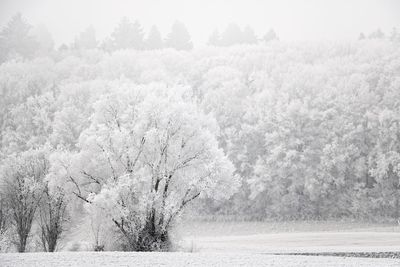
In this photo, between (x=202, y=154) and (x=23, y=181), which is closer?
(x=202, y=154)

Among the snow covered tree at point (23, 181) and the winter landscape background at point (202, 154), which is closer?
the winter landscape background at point (202, 154)

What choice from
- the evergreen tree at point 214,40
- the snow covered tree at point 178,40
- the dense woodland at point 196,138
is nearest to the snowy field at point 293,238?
the dense woodland at point 196,138

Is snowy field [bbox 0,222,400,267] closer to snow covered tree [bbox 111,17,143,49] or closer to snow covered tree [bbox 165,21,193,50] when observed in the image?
snow covered tree [bbox 165,21,193,50]

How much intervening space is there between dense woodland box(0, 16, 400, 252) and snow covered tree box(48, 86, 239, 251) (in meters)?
0.09

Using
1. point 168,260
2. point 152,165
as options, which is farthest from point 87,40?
point 168,260

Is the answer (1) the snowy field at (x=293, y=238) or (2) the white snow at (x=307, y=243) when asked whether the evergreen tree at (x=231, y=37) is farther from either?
(2) the white snow at (x=307, y=243)

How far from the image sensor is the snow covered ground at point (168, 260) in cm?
2206

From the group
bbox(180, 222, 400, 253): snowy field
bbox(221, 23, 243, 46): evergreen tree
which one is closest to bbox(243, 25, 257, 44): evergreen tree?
bbox(221, 23, 243, 46): evergreen tree

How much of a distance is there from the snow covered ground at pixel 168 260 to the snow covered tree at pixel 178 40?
96870 mm

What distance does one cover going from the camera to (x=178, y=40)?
121 m

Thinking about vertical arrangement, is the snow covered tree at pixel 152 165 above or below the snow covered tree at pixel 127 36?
below

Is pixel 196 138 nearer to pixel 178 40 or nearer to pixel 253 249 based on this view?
pixel 253 249

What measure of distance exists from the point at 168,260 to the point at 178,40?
10138 centimetres

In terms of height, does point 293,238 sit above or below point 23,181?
below
